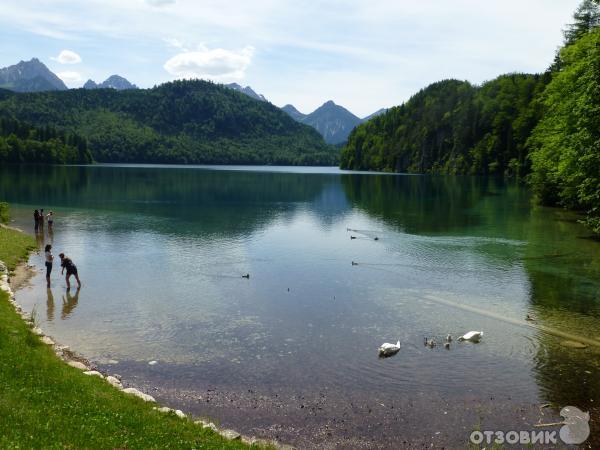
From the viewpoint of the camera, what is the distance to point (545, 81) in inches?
6432

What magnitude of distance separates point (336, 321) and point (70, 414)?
17878 millimetres

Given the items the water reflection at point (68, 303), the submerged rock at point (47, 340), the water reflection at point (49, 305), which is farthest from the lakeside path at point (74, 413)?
the water reflection at point (68, 303)

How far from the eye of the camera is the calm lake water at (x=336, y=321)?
1983cm

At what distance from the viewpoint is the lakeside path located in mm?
13219

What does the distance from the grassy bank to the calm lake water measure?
9.49 ft

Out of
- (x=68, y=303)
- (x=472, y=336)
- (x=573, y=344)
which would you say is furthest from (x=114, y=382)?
(x=573, y=344)

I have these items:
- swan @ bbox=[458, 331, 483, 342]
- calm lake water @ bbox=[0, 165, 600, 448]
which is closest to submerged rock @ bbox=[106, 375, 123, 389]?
calm lake water @ bbox=[0, 165, 600, 448]

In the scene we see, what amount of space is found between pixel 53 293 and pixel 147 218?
136ft

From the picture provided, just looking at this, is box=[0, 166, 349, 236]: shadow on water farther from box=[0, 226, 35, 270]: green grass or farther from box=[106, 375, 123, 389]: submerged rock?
box=[106, 375, 123, 389]: submerged rock

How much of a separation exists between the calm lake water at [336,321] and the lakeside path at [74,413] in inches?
94.9

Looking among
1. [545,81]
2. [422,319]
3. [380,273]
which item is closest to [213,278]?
[380,273]

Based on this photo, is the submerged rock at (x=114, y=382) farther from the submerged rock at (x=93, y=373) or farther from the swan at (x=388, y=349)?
the swan at (x=388, y=349)

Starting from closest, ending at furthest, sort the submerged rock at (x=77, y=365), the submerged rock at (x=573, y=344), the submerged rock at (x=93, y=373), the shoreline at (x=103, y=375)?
the shoreline at (x=103, y=375), the submerged rock at (x=93, y=373), the submerged rock at (x=77, y=365), the submerged rock at (x=573, y=344)

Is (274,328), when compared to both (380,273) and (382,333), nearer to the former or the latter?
(382,333)
